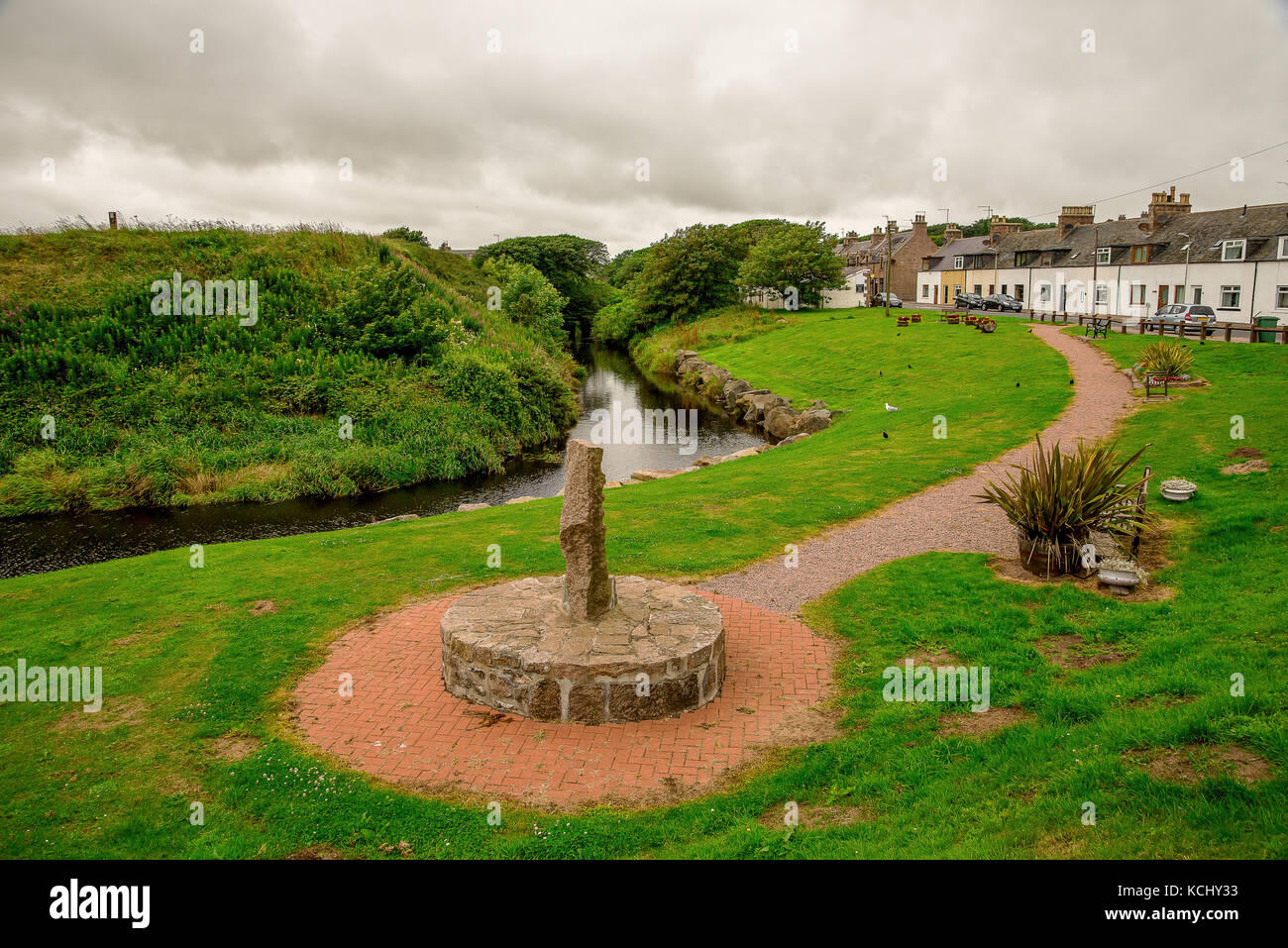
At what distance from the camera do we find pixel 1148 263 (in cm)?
5178

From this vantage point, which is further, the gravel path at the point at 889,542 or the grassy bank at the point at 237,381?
the grassy bank at the point at 237,381

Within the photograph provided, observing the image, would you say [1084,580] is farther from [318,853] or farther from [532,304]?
[532,304]

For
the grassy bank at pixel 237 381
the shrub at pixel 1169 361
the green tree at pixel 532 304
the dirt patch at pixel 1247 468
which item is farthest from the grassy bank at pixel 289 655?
the green tree at pixel 532 304

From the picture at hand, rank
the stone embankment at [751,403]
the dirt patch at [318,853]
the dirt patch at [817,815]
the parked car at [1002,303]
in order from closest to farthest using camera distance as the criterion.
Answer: the dirt patch at [318,853] < the dirt patch at [817,815] < the stone embankment at [751,403] < the parked car at [1002,303]

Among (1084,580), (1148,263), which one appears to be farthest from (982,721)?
(1148,263)

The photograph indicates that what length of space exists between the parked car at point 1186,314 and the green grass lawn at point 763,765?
2639cm

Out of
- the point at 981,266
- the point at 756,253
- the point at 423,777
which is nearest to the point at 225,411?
the point at 423,777

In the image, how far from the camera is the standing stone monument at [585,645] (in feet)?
27.3

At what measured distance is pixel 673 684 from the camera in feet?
27.8

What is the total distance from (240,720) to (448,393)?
84.0 feet

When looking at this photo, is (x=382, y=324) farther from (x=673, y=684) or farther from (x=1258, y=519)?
(x=1258, y=519)

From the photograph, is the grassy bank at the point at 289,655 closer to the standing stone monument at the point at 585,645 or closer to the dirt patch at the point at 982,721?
the dirt patch at the point at 982,721
